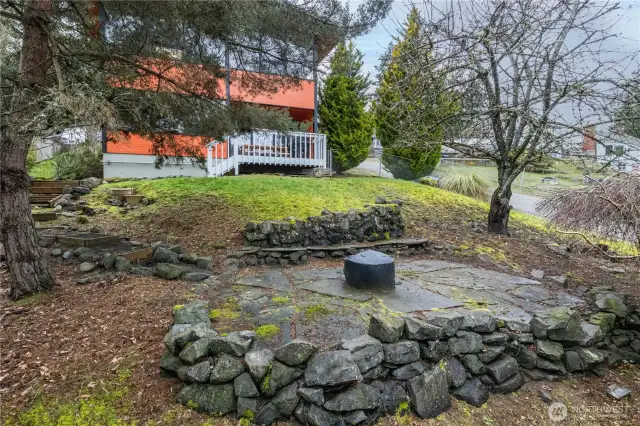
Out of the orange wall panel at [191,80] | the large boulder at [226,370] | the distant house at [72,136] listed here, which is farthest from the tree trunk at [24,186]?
the large boulder at [226,370]

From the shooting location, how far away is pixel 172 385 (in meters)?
2.33

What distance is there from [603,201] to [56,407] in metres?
4.21

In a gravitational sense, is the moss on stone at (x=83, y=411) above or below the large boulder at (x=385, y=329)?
below

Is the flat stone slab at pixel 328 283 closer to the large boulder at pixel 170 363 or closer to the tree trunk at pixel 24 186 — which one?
the large boulder at pixel 170 363

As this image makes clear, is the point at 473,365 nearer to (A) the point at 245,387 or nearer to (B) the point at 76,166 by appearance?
(A) the point at 245,387

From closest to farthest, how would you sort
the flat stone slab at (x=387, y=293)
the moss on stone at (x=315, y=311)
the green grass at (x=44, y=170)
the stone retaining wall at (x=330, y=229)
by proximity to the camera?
the moss on stone at (x=315, y=311)
the flat stone slab at (x=387, y=293)
the stone retaining wall at (x=330, y=229)
the green grass at (x=44, y=170)

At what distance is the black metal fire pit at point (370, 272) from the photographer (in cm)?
372

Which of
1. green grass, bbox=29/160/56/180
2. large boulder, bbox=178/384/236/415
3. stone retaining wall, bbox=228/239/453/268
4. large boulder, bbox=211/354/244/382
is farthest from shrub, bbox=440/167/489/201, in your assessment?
green grass, bbox=29/160/56/180

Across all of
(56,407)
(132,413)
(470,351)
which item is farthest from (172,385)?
(470,351)

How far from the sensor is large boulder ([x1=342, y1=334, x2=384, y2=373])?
2396 mm

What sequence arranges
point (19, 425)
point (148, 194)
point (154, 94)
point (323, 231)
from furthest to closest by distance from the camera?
1. point (148, 194)
2. point (323, 231)
3. point (154, 94)
4. point (19, 425)

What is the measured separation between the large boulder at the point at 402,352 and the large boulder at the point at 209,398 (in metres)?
1.09

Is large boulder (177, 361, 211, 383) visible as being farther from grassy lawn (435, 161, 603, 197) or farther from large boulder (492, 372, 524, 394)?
grassy lawn (435, 161, 603, 197)

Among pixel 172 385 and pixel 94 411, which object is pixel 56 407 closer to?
pixel 94 411
